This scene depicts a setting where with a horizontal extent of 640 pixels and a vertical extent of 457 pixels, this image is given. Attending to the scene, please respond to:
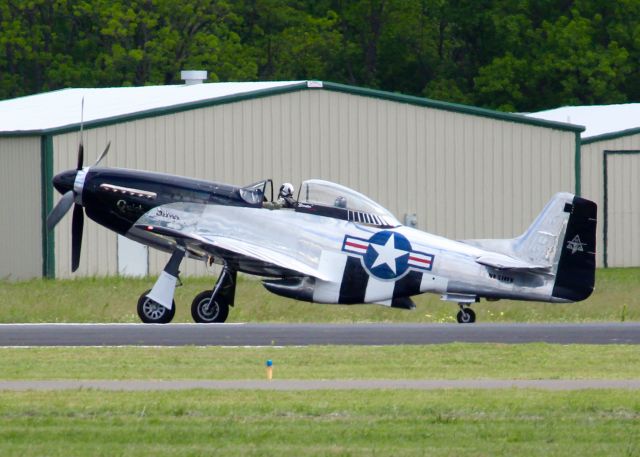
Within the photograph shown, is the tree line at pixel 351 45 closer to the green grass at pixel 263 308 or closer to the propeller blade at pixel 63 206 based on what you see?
the green grass at pixel 263 308

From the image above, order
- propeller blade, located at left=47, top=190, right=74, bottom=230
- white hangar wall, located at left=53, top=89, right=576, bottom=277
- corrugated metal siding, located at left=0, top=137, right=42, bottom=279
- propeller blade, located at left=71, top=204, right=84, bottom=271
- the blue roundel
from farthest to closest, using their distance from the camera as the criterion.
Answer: white hangar wall, located at left=53, top=89, right=576, bottom=277 → corrugated metal siding, located at left=0, top=137, right=42, bottom=279 → propeller blade, located at left=71, top=204, right=84, bottom=271 → propeller blade, located at left=47, top=190, right=74, bottom=230 → the blue roundel

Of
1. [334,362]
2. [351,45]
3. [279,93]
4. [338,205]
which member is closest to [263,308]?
[338,205]

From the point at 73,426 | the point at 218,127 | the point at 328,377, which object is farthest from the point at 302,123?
the point at 73,426

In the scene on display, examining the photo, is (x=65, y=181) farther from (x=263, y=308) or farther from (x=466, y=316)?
(x=466, y=316)

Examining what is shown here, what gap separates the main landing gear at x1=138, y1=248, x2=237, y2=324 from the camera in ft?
75.3

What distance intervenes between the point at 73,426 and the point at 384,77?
57.2 m

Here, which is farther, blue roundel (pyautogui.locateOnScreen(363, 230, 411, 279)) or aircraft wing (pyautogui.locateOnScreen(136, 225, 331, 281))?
aircraft wing (pyautogui.locateOnScreen(136, 225, 331, 281))

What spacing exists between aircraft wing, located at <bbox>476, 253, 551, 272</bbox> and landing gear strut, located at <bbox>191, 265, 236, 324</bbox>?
370 centimetres

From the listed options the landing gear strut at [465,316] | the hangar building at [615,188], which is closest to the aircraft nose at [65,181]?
the landing gear strut at [465,316]

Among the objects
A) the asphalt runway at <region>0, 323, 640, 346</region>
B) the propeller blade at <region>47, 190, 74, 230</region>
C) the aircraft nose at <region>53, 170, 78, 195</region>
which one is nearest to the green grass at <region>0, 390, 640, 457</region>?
the asphalt runway at <region>0, 323, 640, 346</region>

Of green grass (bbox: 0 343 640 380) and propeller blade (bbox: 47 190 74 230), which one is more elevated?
propeller blade (bbox: 47 190 74 230)

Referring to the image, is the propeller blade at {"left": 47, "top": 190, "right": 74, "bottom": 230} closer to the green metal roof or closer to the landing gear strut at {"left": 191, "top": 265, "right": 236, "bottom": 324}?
the landing gear strut at {"left": 191, "top": 265, "right": 236, "bottom": 324}

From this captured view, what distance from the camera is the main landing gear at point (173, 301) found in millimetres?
22938

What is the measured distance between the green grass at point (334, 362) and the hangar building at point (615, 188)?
24.1 meters
